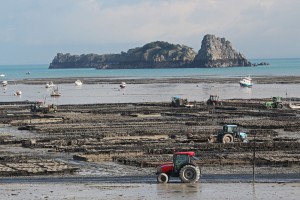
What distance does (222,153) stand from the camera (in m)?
46.7

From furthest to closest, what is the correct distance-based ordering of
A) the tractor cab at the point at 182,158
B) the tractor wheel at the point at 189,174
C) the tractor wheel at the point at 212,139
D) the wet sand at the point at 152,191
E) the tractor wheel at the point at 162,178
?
the tractor wheel at the point at 212,139 → the tractor wheel at the point at 162,178 → the tractor wheel at the point at 189,174 → the tractor cab at the point at 182,158 → the wet sand at the point at 152,191

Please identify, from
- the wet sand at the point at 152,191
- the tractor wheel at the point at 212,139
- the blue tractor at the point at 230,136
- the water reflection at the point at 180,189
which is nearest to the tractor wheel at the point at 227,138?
the blue tractor at the point at 230,136

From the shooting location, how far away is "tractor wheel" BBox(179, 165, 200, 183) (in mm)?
33250

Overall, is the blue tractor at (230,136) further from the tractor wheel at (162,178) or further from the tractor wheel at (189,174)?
the tractor wheel at (189,174)

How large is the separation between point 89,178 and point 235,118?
136 feet

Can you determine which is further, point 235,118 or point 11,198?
point 235,118

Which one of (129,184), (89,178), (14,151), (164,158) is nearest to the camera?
(129,184)

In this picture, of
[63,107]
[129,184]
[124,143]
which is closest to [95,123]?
[124,143]

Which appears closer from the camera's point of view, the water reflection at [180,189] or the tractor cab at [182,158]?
the water reflection at [180,189]

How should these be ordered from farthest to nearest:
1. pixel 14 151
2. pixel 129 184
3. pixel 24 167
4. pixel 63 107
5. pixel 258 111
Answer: pixel 63 107
pixel 258 111
pixel 14 151
pixel 24 167
pixel 129 184

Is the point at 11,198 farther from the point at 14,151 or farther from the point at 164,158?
the point at 14,151

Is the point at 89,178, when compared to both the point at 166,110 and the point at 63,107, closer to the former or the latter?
the point at 166,110

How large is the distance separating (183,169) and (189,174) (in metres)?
0.41

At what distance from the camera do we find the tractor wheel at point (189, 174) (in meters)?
33.2
